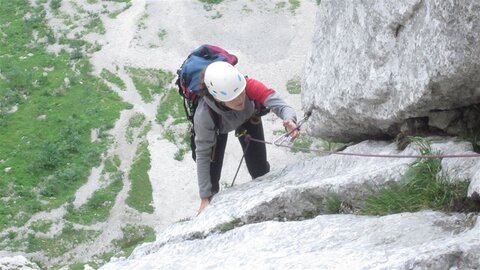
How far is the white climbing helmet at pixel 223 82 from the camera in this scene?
10.5m

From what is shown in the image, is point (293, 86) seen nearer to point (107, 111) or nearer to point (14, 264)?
point (107, 111)

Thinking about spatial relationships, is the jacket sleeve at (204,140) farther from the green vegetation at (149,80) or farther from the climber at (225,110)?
the green vegetation at (149,80)

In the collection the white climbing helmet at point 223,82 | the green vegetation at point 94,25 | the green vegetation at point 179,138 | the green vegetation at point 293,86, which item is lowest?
the green vegetation at point 179,138

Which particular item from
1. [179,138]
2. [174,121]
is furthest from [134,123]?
[179,138]

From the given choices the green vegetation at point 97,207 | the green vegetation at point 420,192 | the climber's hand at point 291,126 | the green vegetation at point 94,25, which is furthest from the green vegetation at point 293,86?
the green vegetation at point 420,192

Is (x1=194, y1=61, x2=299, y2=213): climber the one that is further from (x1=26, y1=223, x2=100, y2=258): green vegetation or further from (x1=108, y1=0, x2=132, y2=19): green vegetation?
(x1=108, y1=0, x2=132, y2=19): green vegetation

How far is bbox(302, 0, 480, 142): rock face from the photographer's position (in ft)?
26.1

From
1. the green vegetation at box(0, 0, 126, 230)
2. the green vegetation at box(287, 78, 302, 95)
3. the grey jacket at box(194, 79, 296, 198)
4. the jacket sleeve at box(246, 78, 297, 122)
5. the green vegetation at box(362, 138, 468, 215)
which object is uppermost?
the green vegetation at box(362, 138, 468, 215)

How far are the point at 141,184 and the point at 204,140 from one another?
24.8m

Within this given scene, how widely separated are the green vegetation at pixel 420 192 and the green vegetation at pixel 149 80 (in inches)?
1435

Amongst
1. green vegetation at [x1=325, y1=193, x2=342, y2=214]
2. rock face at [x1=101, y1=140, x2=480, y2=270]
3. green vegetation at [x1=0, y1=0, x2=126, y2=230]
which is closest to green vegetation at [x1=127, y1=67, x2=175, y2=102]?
green vegetation at [x1=0, y1=0, x2=126, y2=230]

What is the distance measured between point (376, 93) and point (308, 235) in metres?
2.77

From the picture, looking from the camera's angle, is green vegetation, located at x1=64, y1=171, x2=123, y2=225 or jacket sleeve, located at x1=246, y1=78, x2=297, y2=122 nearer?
jacket sleeve, located at x1=246, y1=78, x2=297, y2=122

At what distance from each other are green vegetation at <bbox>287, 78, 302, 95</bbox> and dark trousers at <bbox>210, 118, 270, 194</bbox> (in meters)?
28.7
